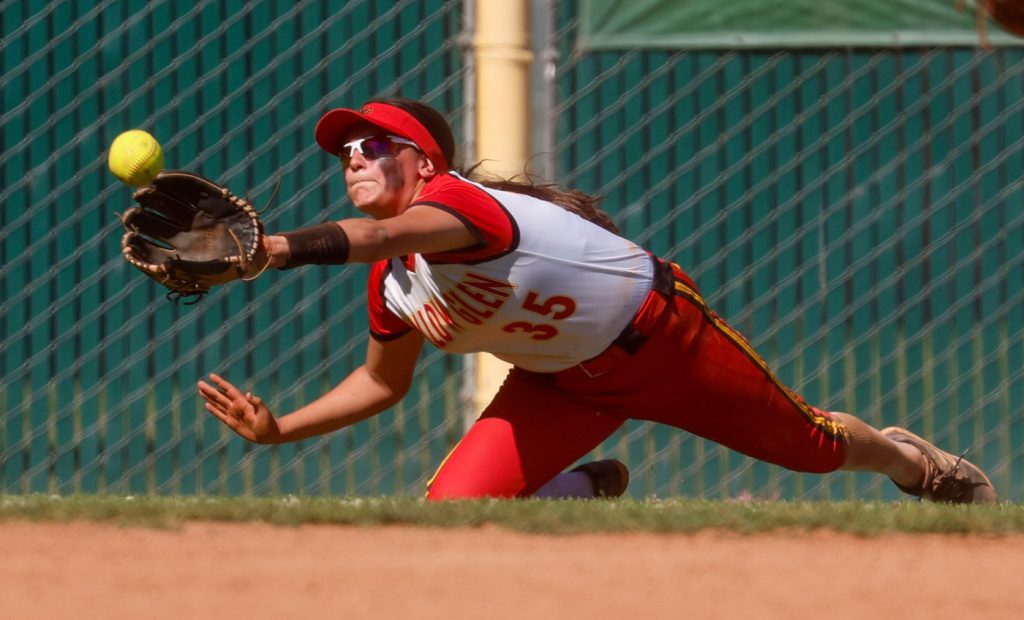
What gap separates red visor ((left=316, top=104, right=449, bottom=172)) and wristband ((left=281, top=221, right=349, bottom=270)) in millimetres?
853

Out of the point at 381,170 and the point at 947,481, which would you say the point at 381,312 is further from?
the point at 947,481

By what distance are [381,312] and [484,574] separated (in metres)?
1.78

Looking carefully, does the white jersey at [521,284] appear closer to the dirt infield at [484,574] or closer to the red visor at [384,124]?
the red visor at [384,124]

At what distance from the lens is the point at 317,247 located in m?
3.65

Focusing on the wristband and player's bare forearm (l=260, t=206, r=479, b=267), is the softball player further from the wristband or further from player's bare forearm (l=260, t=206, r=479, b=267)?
the wristband

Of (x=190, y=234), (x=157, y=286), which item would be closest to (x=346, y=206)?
(x=157, y=286)

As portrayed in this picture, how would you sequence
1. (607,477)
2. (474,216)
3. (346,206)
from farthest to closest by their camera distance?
(346,206)
(607,477)
(474,216)

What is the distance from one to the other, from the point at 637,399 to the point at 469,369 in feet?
5.12

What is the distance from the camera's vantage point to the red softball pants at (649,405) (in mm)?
4691

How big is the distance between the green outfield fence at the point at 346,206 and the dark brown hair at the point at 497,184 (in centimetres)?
161

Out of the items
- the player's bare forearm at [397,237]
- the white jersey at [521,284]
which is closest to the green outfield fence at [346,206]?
the white jersey at [521,284]

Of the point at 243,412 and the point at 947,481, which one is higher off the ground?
the point at 243,412

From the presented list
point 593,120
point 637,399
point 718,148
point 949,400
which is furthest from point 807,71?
point 637,399

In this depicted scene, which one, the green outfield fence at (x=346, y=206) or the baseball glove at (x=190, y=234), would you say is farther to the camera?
the green outfield fence at (x=346, y=206)
